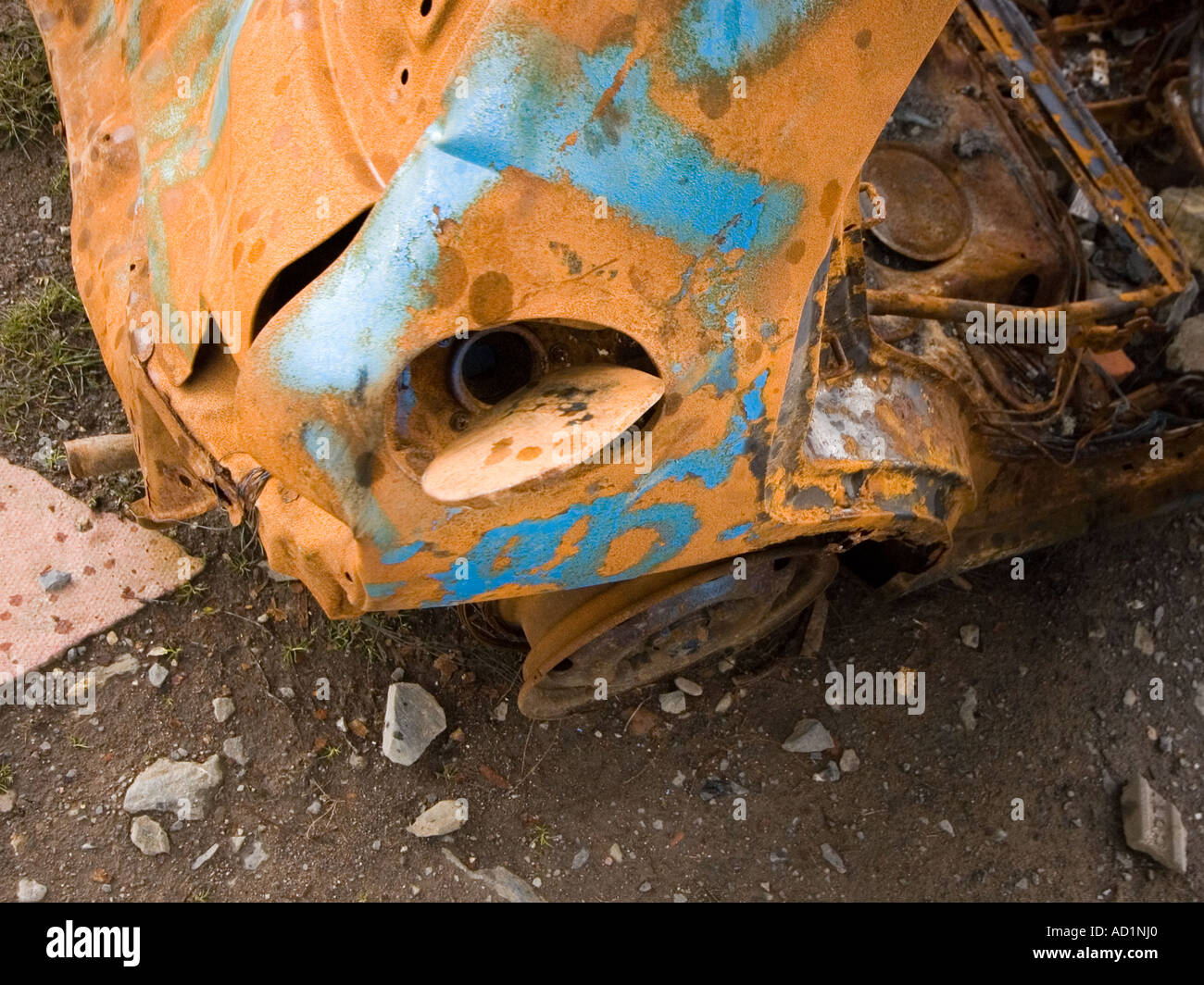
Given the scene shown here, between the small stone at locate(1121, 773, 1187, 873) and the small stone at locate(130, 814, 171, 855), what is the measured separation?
9.10 ft

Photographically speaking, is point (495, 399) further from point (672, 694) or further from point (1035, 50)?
point (1035, 50)

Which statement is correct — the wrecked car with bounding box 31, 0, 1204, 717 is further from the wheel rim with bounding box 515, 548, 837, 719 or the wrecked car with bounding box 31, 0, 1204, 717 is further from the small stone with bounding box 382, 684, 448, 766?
the small stone with bounding box 382, 684, 448, 766

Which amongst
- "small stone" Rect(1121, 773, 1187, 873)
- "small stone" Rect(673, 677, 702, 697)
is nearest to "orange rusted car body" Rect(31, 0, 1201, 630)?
"small stone" Rect(673, 677, 702, 697)

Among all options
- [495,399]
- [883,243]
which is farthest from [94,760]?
[883,243]

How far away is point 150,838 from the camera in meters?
3.08

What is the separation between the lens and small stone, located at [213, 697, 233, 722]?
127 inches

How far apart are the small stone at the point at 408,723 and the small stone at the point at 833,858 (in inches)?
45.8

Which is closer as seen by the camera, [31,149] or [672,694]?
[672,694]

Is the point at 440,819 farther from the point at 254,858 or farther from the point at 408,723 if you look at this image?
the point at 254,858

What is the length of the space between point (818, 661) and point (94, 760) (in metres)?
2.17

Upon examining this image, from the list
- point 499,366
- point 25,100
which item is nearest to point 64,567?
point 25,100

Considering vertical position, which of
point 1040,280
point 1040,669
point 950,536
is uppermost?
point 1040,280

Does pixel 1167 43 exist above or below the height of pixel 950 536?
above

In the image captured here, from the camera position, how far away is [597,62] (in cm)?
172
